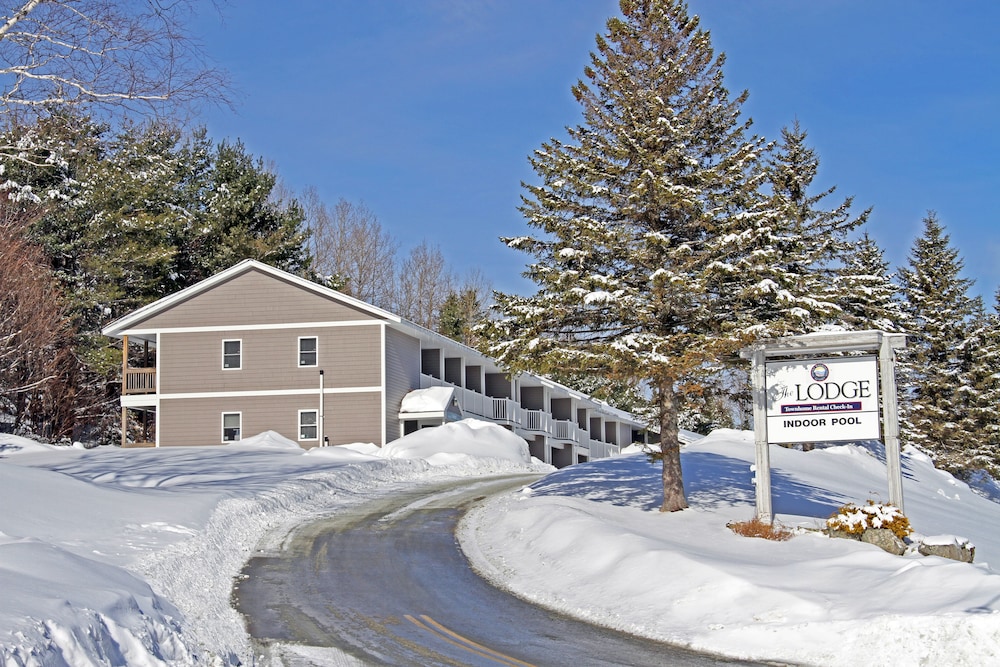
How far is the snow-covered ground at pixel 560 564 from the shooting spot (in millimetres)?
9180

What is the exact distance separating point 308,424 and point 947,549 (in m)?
25.8

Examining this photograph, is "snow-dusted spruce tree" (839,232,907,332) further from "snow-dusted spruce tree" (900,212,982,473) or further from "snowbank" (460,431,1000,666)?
"snowbank" (460,431,1000,666)

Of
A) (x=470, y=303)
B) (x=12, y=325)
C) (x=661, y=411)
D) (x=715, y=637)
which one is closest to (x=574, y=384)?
(x=470, y=303)

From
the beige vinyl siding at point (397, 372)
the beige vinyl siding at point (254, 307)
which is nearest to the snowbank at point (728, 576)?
the beige vinyl siding at point (397, 372)

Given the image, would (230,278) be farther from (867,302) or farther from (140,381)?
(867,302)

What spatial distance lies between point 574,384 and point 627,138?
4814 cm

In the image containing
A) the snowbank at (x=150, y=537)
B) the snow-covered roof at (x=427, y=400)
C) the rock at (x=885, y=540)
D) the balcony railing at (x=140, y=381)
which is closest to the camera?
the snowbank at (x=150, y=537)

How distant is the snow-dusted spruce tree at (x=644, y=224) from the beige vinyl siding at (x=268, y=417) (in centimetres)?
1811

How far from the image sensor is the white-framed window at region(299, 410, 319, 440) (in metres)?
36.2

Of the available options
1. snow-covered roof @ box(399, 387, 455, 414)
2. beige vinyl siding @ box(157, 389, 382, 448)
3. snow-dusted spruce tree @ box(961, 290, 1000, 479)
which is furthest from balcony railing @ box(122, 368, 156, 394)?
snow-dusted spruce tree @ box(961, 290, 1000, 479)

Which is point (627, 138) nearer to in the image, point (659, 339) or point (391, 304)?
point (659, 339)

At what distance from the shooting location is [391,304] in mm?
69812

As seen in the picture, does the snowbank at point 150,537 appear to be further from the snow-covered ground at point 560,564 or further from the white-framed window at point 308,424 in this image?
the white-framed window at point 308,424

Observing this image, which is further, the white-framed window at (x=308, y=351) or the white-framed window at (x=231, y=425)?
the white-framed window at (x=231, y=425)
